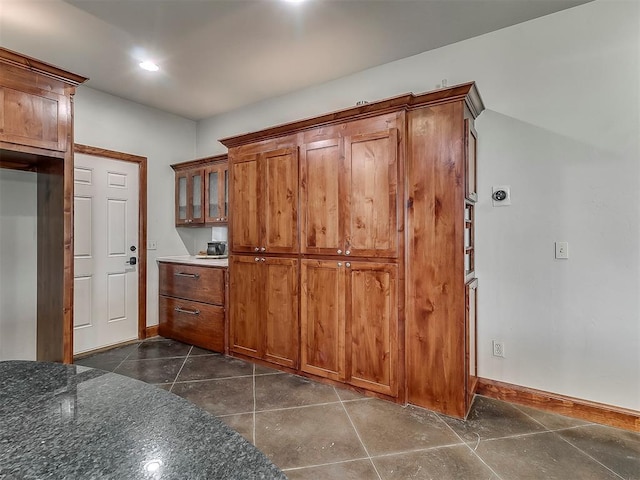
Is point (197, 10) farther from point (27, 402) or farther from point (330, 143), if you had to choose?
point (27, 402)

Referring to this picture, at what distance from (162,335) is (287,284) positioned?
7.18ft

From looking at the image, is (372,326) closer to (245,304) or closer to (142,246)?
(245,304)

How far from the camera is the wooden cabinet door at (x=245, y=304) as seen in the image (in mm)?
3191

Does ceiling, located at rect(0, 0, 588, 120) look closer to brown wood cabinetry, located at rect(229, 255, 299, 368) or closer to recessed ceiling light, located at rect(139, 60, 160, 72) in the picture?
recessed ceiling light, located at rect(139, 60, 160, 72)

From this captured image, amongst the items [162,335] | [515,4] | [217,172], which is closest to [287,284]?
[217,172]


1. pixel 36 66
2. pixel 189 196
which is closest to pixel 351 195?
pixel 36 66

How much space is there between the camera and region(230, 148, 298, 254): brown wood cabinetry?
2959 millimetres

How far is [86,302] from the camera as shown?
3.51 meters

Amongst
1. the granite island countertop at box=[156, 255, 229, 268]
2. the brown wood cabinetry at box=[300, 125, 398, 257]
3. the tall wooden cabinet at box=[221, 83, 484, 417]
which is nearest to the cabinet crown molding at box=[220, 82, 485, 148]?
the tall wooden cabinet at box=[221, 83, 484, 417]

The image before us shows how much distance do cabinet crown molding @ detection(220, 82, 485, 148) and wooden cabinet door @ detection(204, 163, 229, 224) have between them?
1173mm

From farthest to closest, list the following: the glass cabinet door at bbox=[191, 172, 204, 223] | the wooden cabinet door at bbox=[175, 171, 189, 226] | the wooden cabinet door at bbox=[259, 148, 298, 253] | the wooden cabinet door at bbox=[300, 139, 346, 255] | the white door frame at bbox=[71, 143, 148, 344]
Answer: the wooden cabinet door at bbox=[175, 171, 189, 226] < the glass cabinet door at bbox=[191, 172, 204, 223] < the white door frame at bbox=[71, 143, 148, 344] < the wooden cabinet door at bbox=[259, 148, 298, 253] < the wooden cabinet door at bbox=[300, 139, 346, 255]

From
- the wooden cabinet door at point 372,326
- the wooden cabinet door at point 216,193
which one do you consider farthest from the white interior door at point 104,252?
the wooden cabinet door at point 372,326

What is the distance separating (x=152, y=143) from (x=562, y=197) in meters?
4.42

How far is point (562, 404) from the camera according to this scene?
233 cm
